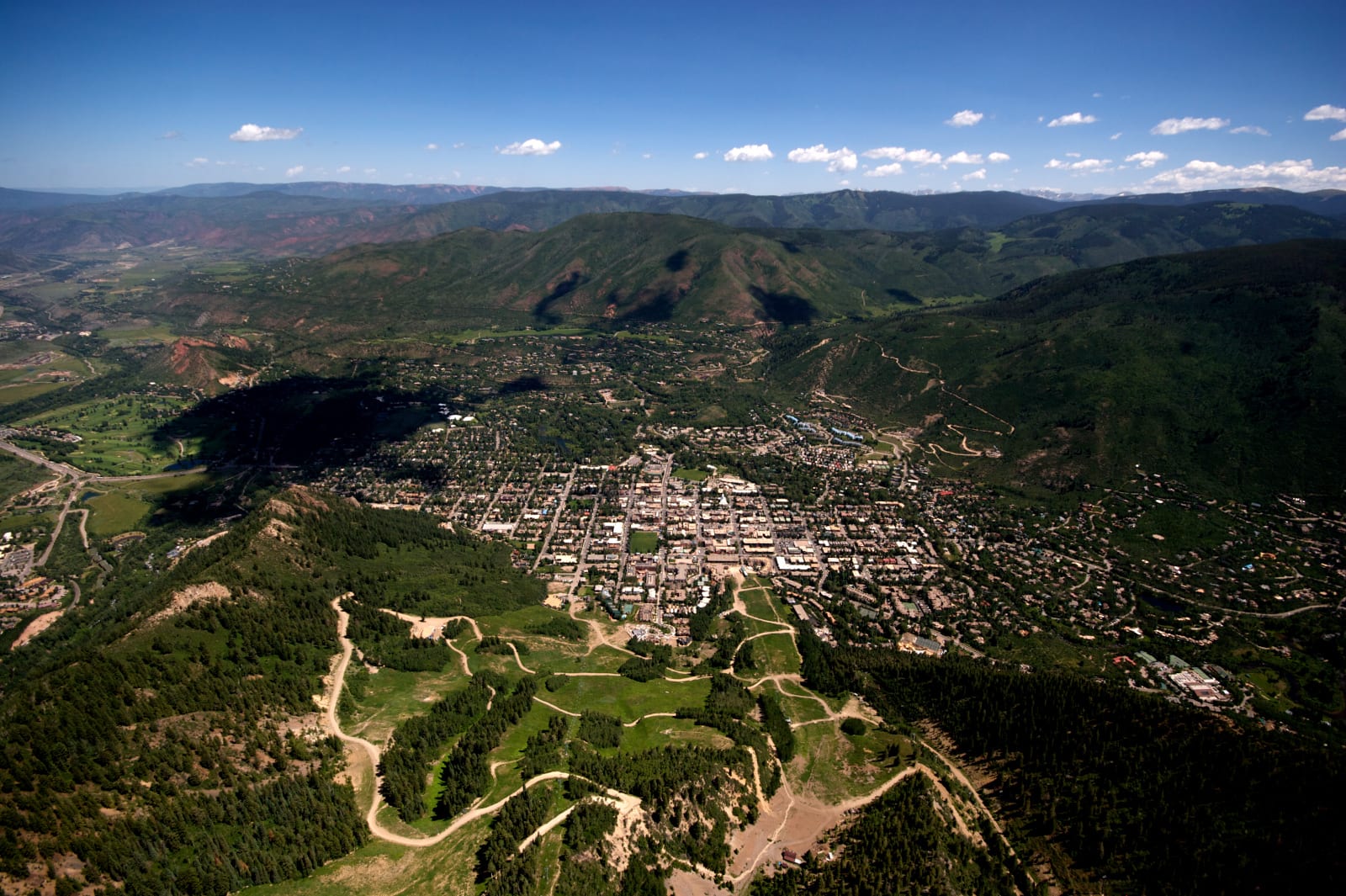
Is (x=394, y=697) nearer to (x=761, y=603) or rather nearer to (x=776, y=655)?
(x=776, y=655)

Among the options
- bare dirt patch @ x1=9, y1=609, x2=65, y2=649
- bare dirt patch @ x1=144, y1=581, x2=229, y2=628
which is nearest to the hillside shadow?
bare dirt patch @ x1=9, y1=609, x2=65, y2=649

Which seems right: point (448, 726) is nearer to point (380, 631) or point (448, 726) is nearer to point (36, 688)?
point (380, 631)

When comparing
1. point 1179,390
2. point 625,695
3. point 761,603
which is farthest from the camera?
point 1179,390

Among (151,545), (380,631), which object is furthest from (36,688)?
(151,545)

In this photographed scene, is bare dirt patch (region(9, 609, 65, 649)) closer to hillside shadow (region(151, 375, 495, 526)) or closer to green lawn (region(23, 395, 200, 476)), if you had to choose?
hillside shadow (region(151, 375, 495, 526))

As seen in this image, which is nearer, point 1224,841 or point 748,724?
point 1224,841

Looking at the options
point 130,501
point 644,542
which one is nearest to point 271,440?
point 130,501

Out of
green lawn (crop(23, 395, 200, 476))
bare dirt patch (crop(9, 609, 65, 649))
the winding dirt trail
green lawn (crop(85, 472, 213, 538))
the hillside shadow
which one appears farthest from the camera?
green lawn (crop(23, 395, 200, 476))

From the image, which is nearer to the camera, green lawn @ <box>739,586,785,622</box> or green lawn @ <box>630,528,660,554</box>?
green lawn @ <box>739,586,785,622</box>

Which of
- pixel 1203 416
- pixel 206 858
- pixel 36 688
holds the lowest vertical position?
pixel 206 858
